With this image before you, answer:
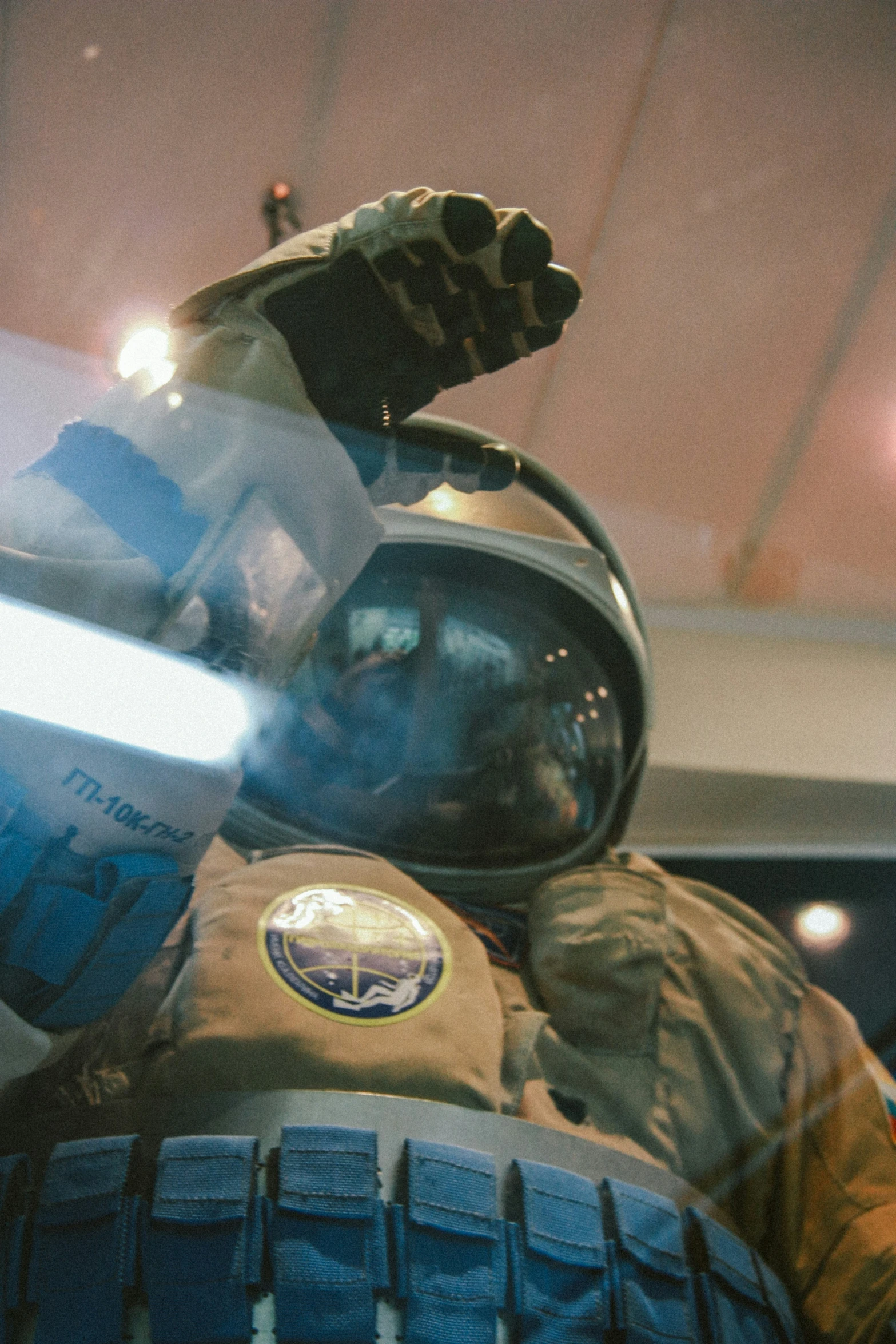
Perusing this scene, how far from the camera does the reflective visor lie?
3.41 feet

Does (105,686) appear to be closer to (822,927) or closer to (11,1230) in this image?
(11,1230)

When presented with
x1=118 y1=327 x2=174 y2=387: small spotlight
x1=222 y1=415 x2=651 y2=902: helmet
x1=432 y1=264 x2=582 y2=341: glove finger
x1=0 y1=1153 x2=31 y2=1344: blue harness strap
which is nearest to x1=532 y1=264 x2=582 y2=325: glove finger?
x1=432 y1=264 x2=582 y2=341: glove finger

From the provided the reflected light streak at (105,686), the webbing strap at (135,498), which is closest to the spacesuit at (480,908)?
the webbing strap at (135,498)

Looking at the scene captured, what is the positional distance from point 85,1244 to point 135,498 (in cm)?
45

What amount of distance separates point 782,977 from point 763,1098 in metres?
0.12

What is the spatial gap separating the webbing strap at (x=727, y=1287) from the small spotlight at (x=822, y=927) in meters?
1.14

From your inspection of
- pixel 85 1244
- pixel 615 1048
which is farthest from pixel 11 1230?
pixel 615 1048

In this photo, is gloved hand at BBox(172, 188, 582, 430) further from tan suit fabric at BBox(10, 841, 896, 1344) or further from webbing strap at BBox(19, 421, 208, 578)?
tan suit fabric at BBox(10, 841, 896, 1344)

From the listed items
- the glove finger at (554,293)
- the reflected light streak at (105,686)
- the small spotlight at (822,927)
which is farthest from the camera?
the small spotlight at (822,927)

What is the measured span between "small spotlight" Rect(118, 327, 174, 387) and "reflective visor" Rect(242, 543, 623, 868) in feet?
1.08

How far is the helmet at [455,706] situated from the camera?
3.41ft

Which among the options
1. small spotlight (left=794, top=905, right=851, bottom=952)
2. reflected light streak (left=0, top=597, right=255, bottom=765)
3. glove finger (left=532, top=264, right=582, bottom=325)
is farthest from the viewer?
small spotlight (left=794, top=905, right=851, bottom=952)

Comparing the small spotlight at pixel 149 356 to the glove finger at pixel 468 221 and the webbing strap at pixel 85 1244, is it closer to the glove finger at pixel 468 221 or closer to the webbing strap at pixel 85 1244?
the glove finger at pixel 468 221

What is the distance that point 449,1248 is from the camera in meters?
0.55
